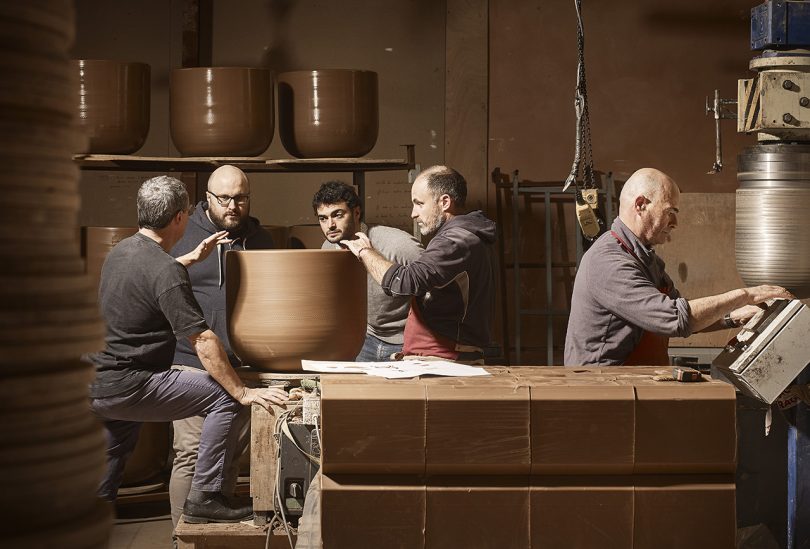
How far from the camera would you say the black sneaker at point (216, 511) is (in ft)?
11.9

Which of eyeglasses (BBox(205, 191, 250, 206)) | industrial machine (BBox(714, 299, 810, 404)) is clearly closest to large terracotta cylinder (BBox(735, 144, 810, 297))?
industrial machine (BBox(714, 299, 810, 404))

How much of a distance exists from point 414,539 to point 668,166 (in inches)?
168

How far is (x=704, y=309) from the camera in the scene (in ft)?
10.9

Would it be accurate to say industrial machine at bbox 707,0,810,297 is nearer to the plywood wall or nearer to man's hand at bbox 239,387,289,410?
man's hand at bbox 239,387,289,410

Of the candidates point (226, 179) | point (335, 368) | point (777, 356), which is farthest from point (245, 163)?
point (777, 356)

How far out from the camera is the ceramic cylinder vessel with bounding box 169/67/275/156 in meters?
5.05

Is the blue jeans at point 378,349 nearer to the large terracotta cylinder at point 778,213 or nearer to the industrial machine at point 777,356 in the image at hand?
the large terracotta cylinder at point 778,213

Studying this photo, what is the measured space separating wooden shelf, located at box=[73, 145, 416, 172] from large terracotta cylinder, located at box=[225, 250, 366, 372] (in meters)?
1.60

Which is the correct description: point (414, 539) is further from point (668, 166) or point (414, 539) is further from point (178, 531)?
point (668, 166)

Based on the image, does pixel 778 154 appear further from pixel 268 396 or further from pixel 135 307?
pixel 135 307

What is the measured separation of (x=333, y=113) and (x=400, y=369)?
2.59 m

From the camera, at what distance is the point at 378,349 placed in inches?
189

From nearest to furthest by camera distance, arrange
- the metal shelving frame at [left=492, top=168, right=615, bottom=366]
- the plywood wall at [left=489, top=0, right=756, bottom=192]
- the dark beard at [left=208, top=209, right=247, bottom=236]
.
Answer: the dark beard at [left=208, top=209, right=247, bottom=236] < the metal shelving frame at [left=492, top=168, right=615, bottom=366] < the plywood wall at [left=489, top=0, right=756, bottom=192]

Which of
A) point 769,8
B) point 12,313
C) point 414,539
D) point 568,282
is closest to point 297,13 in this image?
point 568,282
